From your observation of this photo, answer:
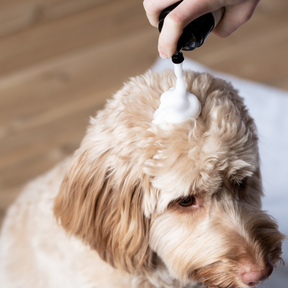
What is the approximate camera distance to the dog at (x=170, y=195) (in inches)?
34.3

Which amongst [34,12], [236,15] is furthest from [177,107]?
[34,12]

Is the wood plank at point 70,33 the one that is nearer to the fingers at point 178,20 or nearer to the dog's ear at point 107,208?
the dog's ear at point 107,208

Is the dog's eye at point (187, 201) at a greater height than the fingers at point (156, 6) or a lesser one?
lesser

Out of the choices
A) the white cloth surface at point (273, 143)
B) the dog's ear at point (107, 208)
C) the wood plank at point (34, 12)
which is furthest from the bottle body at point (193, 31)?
the wood plank at point (34, 12)

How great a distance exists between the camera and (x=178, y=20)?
2.57ft

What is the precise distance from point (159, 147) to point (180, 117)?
0.26ft

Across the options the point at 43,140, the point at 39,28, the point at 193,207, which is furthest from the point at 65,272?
the point at 39,28

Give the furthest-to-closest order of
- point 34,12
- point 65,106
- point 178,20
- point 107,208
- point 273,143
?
1. point 34,12
2. point 65,106
3. point 273,143
4. point 107,208
5. point 178,20

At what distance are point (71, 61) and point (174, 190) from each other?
1721 millimetres

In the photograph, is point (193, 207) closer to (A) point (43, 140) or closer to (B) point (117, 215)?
(B) point (117, 215)

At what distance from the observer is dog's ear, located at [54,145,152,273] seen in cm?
95

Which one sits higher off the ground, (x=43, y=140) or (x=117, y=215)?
(x=117, y=215)

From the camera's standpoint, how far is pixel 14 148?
211 centimetres

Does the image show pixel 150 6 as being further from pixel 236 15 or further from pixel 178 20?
pixel 236 15
